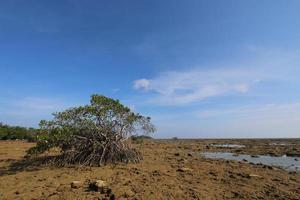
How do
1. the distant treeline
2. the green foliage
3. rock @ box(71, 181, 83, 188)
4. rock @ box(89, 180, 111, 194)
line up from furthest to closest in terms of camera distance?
the distant treeline < the green foliage < rock @ box(71, 181, 83, 188) < rock @ box(89, 180, 111, 194)

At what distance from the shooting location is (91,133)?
46.4ft

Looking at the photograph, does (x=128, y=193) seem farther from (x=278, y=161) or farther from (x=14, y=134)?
(x=14, y=134)

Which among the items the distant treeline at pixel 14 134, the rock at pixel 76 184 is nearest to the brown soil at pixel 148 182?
the rock at pixel 76 184

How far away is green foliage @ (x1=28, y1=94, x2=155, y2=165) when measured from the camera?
43.4ft

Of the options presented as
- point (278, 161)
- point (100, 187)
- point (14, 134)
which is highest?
point (14, 134)

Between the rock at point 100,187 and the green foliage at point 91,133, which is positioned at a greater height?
the green foliage at point 91,133

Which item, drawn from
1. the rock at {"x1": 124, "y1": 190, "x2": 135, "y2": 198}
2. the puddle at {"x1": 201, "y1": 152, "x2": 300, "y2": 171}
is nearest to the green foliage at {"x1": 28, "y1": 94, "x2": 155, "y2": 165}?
the rock at {"x1": 124, "y1": 190, "x2": 135, "y2": 198}

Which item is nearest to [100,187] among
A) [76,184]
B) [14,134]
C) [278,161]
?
[76,184]

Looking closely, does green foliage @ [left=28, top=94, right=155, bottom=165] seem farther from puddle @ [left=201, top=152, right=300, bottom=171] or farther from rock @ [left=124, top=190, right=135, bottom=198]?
puddle @ [left=201, top=152, right=300, bottom=171]

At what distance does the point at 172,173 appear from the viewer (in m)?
11.5

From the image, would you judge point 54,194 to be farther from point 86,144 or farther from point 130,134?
point 130,134

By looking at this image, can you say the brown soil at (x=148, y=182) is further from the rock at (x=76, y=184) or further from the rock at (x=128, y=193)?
the rock at (x=76, y=184)

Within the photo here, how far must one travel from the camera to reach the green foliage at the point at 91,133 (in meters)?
13.2

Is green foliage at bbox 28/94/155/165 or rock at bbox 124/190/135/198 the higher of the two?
green foliage at bbox 28/94/155/165
